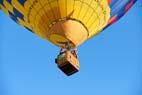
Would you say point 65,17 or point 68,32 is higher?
point 65,17

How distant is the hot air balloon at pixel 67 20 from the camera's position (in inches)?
466

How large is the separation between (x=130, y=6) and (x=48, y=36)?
240 cm

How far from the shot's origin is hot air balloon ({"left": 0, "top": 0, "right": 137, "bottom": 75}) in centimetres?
1183

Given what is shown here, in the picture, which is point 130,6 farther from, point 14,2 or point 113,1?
point 14,2

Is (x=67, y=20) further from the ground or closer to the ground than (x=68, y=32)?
further from the ground

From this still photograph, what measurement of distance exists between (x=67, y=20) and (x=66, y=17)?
0.07 m

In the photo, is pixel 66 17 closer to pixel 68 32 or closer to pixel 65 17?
pixel 65 17

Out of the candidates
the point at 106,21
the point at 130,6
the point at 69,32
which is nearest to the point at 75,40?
the point at 69,32

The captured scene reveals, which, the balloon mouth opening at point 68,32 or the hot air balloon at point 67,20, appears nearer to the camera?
the hot air balloon at point 67,20

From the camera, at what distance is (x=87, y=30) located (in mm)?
12305

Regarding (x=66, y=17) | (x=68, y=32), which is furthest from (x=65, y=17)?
(x=68, y=32)

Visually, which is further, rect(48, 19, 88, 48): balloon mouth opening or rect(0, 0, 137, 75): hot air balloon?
rect(48, 19, 88, 48): balloon mouth opening

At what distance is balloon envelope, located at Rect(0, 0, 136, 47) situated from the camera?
1189cm

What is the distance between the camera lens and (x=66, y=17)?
11.9m
